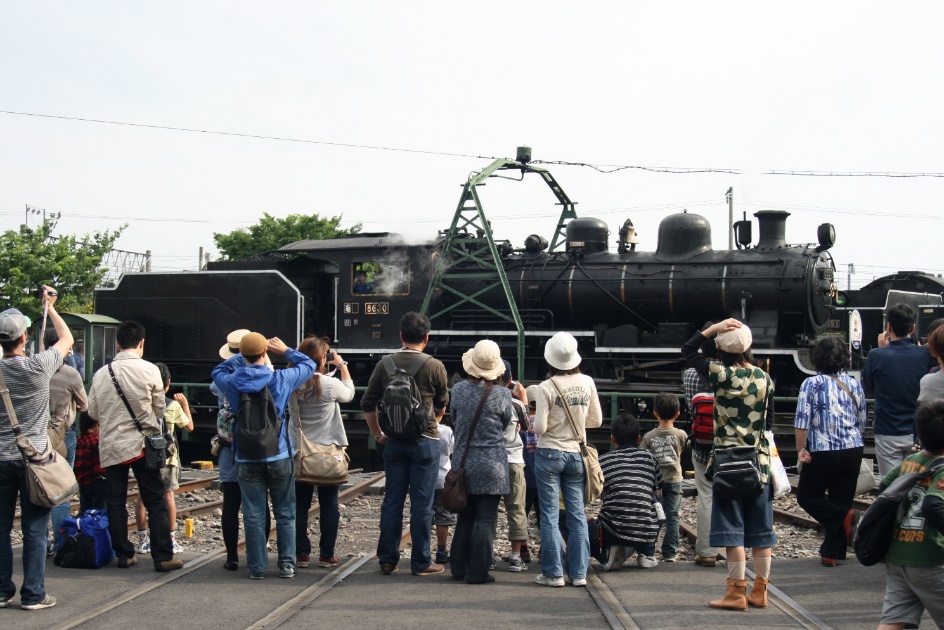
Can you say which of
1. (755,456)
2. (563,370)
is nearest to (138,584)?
(563,370)

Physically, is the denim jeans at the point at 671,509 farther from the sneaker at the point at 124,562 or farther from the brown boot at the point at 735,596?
the sneaker at the point at 124,562

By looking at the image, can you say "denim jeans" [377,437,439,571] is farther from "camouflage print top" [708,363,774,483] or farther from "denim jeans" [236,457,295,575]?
"camouflage print top" [708,363,774,483]

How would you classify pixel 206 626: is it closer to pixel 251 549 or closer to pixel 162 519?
pixel 251 549

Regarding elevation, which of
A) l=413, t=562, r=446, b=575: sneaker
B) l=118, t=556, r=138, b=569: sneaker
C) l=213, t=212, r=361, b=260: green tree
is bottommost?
l=413, t=562, r=446, b=575: sneaker

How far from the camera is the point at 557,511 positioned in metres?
5.63

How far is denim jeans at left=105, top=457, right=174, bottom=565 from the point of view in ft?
19.0

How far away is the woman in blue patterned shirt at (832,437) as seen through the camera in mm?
5961

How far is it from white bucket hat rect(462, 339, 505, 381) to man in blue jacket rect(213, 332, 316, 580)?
39.1 inches

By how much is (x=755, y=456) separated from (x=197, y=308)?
12192mm

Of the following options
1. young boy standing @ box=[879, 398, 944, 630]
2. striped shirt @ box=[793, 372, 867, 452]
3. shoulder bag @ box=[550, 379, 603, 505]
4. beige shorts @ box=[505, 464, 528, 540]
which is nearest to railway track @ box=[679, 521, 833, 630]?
young boy standing @ box=[879, 398, 944, 630]

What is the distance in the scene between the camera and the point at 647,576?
19.0 ft

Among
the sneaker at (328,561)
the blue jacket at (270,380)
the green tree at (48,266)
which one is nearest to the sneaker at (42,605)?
the blue jacket at (270,380)

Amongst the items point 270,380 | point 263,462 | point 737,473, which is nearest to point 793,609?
point 737,473

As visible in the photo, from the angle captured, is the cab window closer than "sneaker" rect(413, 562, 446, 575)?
No
